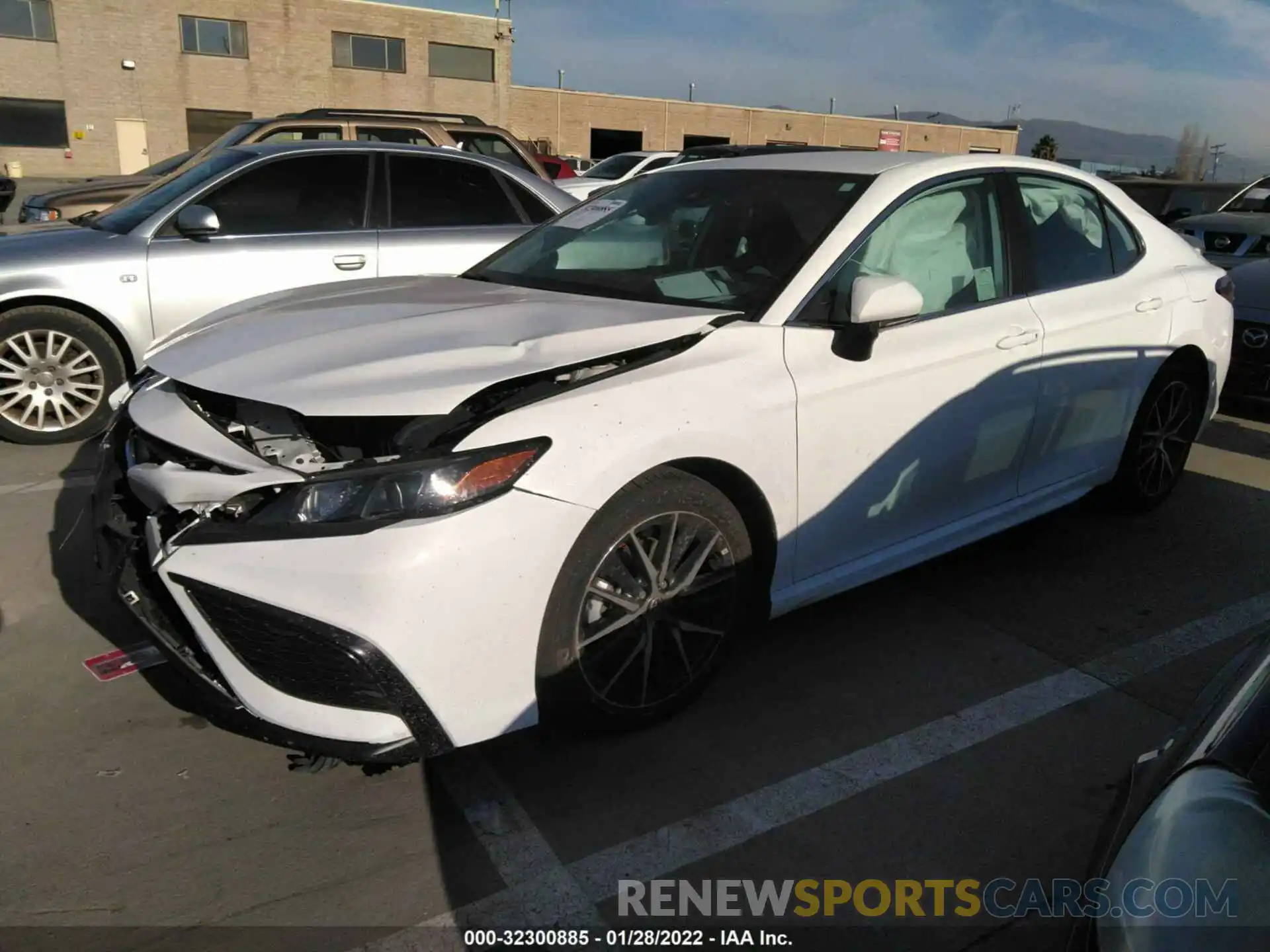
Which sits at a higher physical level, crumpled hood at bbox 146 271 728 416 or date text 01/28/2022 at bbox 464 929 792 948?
crumpled hood at bbox 146 271 728 416

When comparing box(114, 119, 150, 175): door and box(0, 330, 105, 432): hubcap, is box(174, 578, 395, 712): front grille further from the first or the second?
box(114, 119, 150, 175): door

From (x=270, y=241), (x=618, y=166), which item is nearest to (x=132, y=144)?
(x=618, y=166)

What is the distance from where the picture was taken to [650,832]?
2.60 m

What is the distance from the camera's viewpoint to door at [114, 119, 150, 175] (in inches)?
1469

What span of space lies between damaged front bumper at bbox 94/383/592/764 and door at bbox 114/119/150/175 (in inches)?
1591

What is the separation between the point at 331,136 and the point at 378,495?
8269 millimetres

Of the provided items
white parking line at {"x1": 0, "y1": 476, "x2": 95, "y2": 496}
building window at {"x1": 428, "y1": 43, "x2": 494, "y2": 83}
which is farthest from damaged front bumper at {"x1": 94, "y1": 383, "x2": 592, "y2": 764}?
building window at {"x1": 428, "y1": 43, "x2": 494, "y2": 83}

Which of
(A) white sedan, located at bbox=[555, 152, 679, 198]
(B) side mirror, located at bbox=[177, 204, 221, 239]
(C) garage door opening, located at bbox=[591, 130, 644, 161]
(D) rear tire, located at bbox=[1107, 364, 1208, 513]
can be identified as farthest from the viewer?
(C) garage door opening, located at bbox=[591, 130, 644, 161]

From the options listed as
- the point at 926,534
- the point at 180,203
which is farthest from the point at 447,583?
the point at 180,203

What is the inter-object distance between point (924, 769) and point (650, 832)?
85 centimetres

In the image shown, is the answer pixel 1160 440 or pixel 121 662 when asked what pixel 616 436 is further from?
pixel 1160 440

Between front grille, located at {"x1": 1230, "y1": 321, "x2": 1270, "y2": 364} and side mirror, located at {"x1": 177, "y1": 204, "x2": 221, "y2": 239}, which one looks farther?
front grille, located at {"x1": 1230, "y1": 321, "x2": 1270, "y2": 364}

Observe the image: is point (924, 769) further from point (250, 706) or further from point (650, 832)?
point (250, 706)

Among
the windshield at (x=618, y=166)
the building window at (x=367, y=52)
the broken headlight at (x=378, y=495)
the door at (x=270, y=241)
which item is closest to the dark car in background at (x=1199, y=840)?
the broken headlight at (x=378, y=495)
